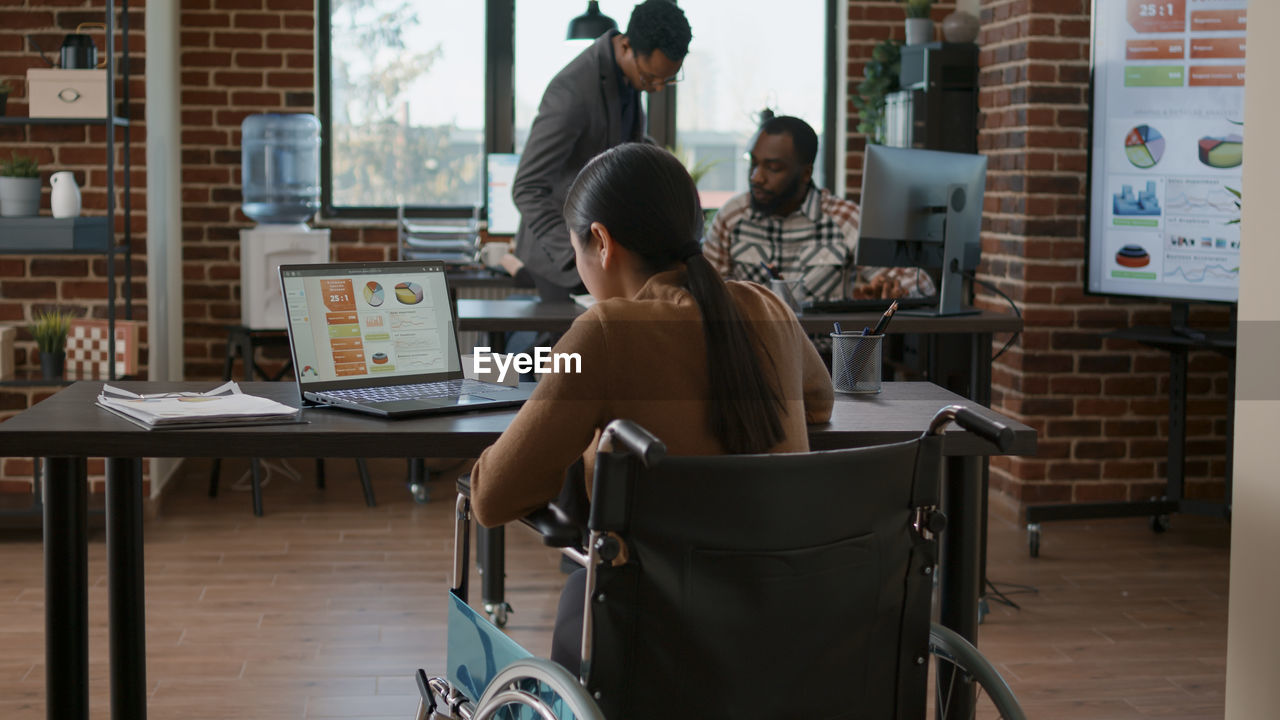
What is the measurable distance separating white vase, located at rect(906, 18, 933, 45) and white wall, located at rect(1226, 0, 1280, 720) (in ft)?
9.74

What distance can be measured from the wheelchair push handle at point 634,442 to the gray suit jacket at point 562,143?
2255mm

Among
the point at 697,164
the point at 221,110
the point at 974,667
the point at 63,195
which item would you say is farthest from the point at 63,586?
the point at 697,164

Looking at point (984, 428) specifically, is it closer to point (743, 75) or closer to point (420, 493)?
point (420, 493)

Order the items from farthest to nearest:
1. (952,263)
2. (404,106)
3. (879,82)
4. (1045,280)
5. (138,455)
Answer: 1. (404,106)
2. (879,82)
3. (1045,280)
4. (952,263)
5. (138,455)

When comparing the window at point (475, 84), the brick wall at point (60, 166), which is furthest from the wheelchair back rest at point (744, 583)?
the window at point (475, 84)

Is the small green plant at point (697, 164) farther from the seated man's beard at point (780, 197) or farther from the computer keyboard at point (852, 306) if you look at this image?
the computer keyboard at point (852, 306)

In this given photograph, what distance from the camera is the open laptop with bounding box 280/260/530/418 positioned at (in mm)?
2168

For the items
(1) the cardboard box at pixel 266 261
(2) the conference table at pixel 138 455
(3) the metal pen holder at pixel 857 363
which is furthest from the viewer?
(1) the cardboard box at pixel 266 261

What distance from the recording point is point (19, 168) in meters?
4.09

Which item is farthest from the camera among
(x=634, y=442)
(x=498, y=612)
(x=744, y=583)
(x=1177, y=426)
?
(x=1177, y=426)

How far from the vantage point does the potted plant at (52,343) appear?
4078mm

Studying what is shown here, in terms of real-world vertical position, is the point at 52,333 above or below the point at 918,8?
below

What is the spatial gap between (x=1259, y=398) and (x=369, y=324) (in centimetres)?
148

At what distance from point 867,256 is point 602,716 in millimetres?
2464
